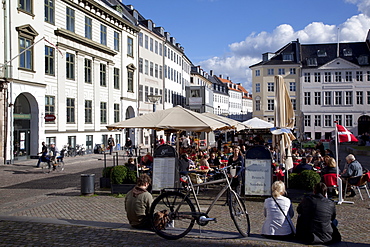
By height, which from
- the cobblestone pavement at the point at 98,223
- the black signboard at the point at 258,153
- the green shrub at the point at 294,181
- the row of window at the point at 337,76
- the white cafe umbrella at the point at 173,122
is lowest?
the cobblestone pavement at the point at 98,223

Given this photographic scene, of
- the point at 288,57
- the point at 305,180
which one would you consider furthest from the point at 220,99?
the point at 305,180

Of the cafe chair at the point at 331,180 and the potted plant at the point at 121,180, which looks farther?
the potted plant at the point at 121,180

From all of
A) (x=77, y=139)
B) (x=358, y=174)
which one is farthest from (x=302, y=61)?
(x=358, y=174)

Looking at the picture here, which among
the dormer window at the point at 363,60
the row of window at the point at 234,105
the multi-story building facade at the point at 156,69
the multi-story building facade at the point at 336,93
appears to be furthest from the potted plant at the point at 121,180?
the row of window at the point at 234,105

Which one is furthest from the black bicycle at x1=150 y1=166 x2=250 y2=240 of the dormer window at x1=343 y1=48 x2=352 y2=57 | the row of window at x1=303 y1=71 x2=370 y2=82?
the dormer window at x1=343 y1=48 x2=352 y2=57

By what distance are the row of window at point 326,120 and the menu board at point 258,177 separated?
2080 inches

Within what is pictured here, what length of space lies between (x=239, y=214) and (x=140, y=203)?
192 centimetres

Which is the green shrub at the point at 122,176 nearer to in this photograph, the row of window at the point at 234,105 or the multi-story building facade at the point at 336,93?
the multi-story building facade at the point at 336,93

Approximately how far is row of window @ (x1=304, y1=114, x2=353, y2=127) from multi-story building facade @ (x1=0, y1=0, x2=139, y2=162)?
3123 cm

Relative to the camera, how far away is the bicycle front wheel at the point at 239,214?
7.12 meters

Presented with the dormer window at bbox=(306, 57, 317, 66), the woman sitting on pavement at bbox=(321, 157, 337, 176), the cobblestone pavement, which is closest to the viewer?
the cobblestone pavement

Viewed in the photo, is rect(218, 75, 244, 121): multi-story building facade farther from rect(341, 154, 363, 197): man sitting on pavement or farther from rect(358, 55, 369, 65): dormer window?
rect(341, 154, 363, 197): man sitting on pavement

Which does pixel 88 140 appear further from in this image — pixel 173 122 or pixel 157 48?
pixel 173 122

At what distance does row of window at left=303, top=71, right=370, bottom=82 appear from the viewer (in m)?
59.6
